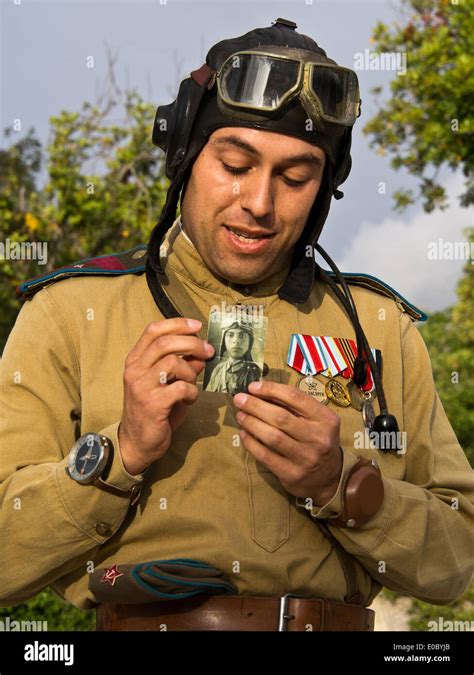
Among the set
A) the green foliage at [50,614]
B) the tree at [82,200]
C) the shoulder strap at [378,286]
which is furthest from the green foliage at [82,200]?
the shoulder strap at [378,286]

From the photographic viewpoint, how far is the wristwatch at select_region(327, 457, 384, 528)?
3195 millimetres

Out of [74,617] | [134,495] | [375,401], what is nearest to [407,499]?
[375,401]

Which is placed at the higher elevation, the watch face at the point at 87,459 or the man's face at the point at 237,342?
the man's face at the point at 237,342

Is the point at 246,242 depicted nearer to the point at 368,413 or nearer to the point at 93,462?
the point at 368,413

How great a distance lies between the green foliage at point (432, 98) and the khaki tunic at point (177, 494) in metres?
7.87

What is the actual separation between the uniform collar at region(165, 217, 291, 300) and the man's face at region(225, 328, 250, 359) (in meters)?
0.32

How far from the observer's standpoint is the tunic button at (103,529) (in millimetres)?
3098

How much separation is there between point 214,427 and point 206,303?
468 mm

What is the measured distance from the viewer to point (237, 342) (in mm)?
3285

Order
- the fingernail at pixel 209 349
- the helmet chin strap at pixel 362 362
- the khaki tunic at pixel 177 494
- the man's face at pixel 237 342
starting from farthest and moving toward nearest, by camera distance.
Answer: the helmet chin strap at pixel 362 362
the man's face at pixel 237 342
the khaki tunic at pixel 177 494
the fingernail at pixel 209 349

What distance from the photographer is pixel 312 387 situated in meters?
3.57

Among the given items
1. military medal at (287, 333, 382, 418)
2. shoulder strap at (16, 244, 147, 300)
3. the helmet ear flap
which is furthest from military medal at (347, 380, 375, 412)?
the helmet ear flap

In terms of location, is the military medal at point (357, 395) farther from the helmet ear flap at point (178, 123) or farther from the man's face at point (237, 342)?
the helmet ear flap at point (178, 123)

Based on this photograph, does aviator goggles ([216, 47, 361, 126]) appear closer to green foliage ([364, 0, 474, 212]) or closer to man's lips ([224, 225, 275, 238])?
man's lips ([224, 225, 275, 238])
